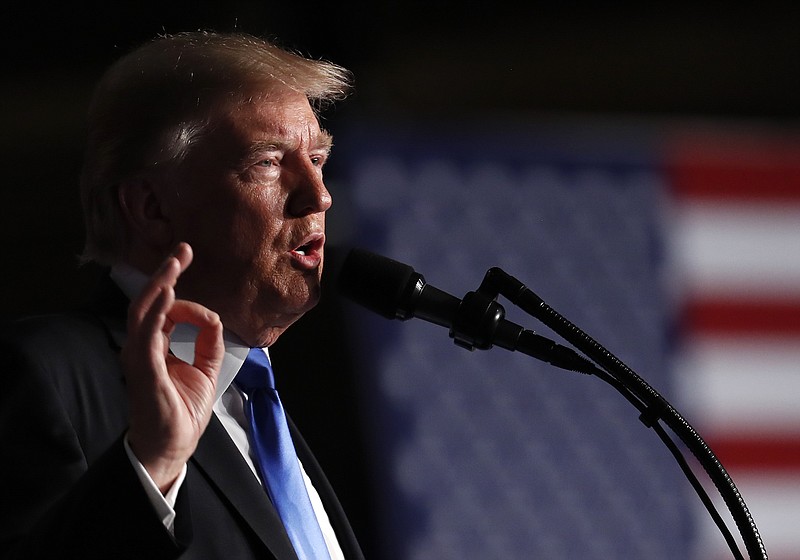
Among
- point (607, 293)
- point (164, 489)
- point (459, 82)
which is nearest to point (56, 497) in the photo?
point (164, 489)

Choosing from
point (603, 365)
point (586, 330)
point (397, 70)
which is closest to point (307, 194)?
point (603, 365)

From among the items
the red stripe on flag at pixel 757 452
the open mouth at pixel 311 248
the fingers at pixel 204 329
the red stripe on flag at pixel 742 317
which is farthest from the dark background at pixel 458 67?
the fingers at pixel 204 329

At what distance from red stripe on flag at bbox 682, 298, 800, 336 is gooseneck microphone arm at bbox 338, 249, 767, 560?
1.55 meters

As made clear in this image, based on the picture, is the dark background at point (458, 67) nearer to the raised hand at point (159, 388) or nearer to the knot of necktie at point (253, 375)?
the knot of necktie at point (253, 375)

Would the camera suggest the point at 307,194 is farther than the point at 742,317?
No

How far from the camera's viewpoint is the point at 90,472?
833 mm

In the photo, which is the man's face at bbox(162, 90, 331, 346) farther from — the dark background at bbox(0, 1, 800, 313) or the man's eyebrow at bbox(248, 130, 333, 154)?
the dark background at bbox(0, 1, 800, 313)

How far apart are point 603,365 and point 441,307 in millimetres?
160

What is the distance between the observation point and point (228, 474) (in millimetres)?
1101

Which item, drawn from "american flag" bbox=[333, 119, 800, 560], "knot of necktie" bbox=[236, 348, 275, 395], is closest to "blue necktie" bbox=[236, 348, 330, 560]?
"knot of necktie" bbox=[236, 348, 275, 395]

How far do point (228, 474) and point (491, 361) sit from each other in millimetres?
1245

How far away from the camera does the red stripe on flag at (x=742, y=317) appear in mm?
2539

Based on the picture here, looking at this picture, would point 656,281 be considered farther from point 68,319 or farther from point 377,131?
point 68,319

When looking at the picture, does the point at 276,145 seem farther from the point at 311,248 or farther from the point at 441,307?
the point at 441,307
